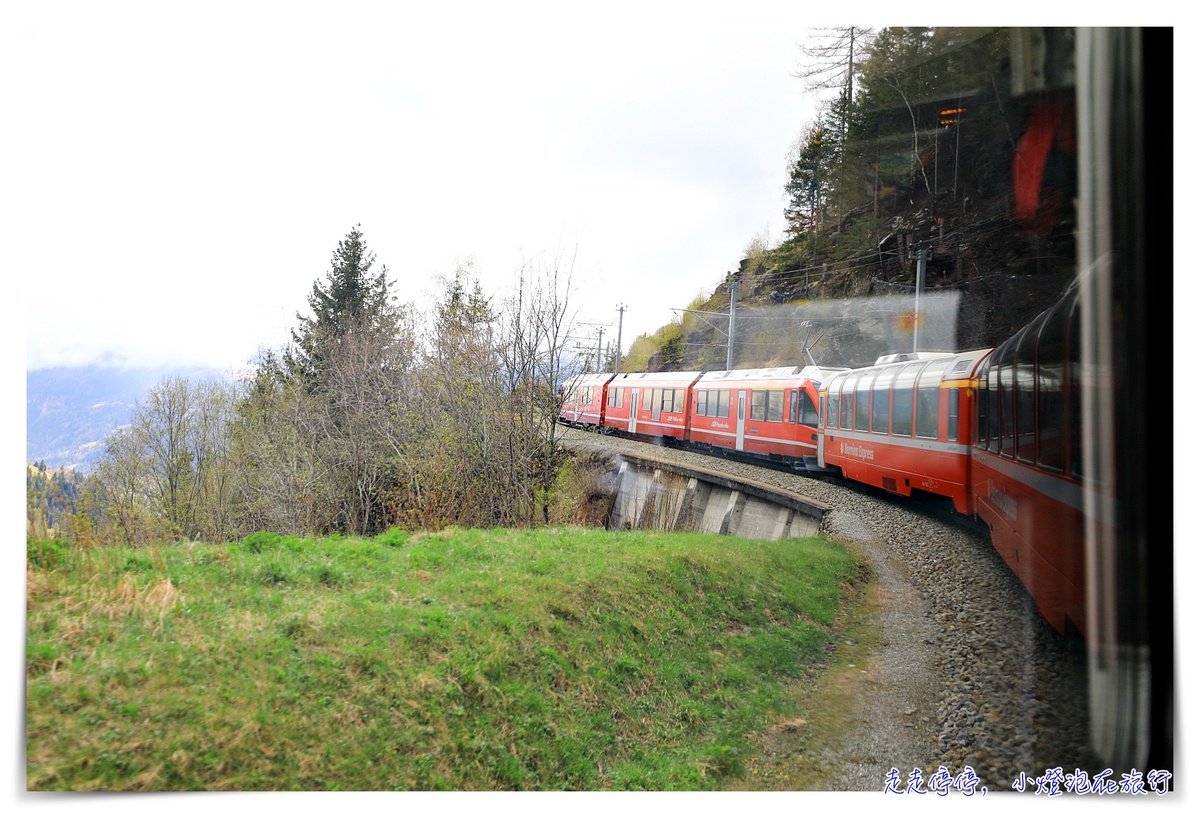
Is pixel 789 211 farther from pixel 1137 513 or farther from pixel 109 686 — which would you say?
pixel 109 686

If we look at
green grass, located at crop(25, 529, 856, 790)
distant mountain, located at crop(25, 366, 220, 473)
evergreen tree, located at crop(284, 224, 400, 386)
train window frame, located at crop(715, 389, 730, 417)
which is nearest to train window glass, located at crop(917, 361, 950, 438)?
green grass, located at crop(25, 529, 856, 790)

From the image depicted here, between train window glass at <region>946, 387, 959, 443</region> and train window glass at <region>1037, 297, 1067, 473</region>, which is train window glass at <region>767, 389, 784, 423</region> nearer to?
train window glass at <region>946, 387, 959, 443</region>

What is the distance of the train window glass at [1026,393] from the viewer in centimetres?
217

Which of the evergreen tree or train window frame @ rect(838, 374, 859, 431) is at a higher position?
the evergreen tree

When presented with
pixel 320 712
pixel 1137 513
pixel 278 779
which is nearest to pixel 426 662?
pixel 320 712

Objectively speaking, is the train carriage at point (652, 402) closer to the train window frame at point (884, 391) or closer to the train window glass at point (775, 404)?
A: the train window glass at point (775, 404)

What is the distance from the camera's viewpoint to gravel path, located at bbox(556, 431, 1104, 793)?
1980 millimetres

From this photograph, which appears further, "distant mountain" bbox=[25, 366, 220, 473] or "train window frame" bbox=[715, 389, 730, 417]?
"train window frame" bbox=[715, 389, 730, 417]

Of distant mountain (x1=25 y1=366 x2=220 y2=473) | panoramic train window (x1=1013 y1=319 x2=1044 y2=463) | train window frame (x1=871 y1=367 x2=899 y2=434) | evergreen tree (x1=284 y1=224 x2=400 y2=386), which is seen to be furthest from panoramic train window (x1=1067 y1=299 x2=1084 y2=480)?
distant mountain (x1=25 y1=366 x2=220 y2=473)

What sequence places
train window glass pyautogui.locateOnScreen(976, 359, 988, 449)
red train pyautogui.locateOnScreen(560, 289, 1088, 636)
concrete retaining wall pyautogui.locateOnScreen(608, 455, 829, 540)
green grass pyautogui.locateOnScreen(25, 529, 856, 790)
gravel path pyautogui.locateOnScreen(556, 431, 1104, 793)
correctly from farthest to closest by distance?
concrete retaining wall pyautogui.locateOnScreen(608, 455, 829, 540), train window glass pyautogui.locateOnScreen(976, 359, 988, 449), red train pyautogui.locateOnScreen(560, 289, 1088, 636), gravel path pyautogui.locateOnScreen(556, 431, 1104, 793), green grass pyautogui.locateOnScreen(25, 529, 856, 790)

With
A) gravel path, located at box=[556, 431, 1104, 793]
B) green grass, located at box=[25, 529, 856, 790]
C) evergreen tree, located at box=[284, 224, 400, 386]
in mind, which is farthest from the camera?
evergreen tree, located at box=[284, 224, 400, 386]

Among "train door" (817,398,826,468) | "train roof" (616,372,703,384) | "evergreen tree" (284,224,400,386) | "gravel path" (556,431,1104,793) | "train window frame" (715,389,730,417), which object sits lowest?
"gravel path" (556,431,1104,793)

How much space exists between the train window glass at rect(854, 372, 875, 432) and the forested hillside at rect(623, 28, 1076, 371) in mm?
88

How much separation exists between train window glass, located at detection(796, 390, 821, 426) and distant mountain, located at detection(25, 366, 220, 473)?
2.76 meters
